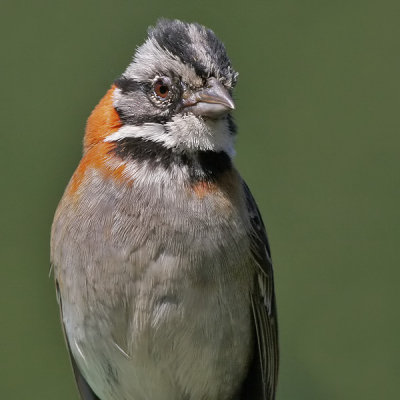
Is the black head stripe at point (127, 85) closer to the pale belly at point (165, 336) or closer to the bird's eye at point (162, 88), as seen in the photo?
the bird's eye at point (162, 88)

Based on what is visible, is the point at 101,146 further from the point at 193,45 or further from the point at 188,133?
the point at 193,45

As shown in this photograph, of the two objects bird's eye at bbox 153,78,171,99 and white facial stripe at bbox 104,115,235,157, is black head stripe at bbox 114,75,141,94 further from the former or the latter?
white facial stripe at bbox 104,115,235,157

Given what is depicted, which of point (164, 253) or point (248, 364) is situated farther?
point (248, 364)

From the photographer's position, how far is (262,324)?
7207 mm

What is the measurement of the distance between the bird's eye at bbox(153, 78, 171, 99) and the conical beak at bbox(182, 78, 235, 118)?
10 cm

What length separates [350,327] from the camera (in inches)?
327

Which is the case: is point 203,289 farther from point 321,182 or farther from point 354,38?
point 354,38

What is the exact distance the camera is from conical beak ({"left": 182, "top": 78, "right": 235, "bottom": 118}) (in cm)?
666

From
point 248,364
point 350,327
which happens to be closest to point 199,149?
point 248,364

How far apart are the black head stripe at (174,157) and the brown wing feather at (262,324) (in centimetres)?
41

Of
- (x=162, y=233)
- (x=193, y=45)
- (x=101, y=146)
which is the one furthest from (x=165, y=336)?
(x=193, y=45)

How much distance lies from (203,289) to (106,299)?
0.46m

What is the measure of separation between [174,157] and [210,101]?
32 cm

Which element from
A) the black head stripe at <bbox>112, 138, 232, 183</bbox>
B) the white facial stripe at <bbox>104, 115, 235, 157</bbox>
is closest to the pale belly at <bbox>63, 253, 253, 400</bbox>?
the black head stripe at <bbox>112, 138, 232, 183</bbox>
